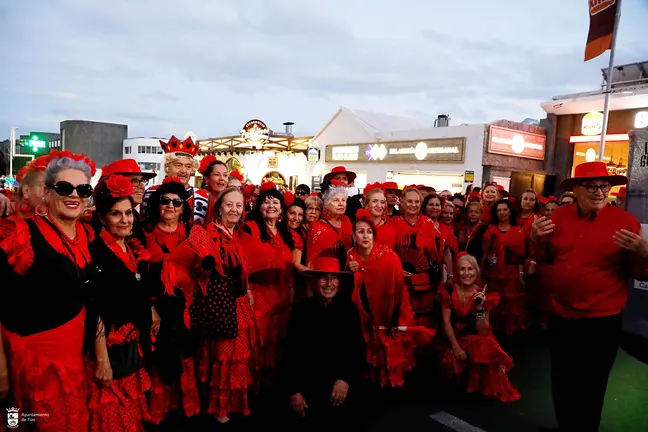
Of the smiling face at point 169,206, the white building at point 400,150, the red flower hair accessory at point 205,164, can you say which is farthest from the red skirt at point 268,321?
the white building at point 400,150

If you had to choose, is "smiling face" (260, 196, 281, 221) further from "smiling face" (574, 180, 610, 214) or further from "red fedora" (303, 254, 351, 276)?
"smiling face" (574, 180, 610, 214)

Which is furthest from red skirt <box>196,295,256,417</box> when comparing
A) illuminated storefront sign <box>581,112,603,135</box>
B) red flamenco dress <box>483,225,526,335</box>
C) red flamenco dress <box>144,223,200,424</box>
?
illuminated storefront sign <box>581,112,603,135</box>

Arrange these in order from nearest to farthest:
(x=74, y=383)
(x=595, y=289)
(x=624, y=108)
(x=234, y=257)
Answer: (x=74, y=383), (x=595, y=289), (x=234, y=257), (x=624, y=108)

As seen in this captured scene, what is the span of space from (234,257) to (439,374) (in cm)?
232

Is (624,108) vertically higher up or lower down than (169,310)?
higher up

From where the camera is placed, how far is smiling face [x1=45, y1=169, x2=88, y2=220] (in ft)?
7.16

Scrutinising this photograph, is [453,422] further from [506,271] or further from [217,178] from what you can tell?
[217,178]

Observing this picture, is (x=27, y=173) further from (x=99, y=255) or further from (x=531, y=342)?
(x=531, y=342)

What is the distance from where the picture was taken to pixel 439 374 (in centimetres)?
404

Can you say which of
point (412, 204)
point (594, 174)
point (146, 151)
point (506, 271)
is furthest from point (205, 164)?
point (146, 151)

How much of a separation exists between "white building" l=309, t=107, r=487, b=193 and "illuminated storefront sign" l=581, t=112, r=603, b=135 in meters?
3.07

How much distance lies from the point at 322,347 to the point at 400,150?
46.0ft

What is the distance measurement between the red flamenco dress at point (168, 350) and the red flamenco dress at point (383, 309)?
1.47 m

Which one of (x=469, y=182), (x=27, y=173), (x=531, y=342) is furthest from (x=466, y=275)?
(x=469, y=182)
